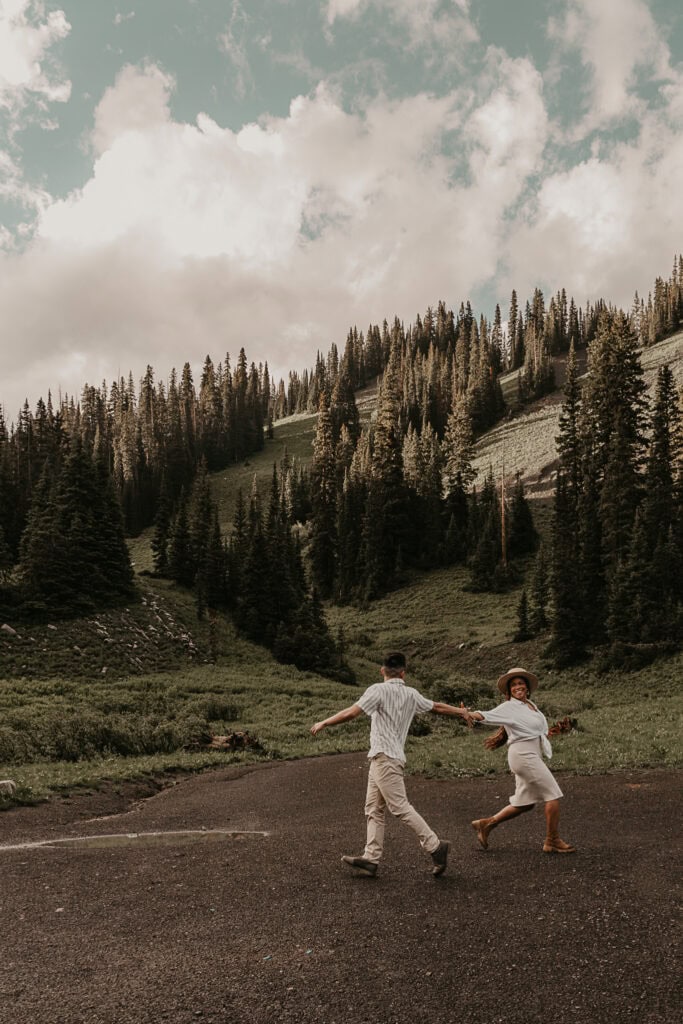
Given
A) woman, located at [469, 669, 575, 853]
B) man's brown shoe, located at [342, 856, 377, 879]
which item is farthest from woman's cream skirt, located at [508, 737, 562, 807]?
man's brown shoe, located at [342, 856, 377, 879]

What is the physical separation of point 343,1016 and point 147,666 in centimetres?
3496

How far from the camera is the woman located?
8.38m

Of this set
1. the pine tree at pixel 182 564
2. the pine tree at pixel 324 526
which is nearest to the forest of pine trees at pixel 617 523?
the pine tree at pixel 182 564

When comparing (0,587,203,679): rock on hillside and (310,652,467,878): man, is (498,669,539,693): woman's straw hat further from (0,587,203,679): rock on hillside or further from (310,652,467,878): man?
(0,587,203,679): rock on hillside

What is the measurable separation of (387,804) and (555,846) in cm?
237

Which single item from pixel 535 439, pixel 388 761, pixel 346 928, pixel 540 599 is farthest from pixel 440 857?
pixel 535 439

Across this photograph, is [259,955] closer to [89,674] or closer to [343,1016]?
[343,1016]

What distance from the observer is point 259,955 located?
562 centimetres

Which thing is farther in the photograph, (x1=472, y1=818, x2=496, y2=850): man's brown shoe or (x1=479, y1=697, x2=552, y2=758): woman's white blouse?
(x1=472, y1=818, x2=496, y2=850): man's brown shoe

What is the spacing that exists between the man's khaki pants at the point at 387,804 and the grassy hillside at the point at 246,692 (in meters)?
8.49

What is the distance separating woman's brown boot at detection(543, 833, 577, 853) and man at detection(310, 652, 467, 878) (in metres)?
1.64

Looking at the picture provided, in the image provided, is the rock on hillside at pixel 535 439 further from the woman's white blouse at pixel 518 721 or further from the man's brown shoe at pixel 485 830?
the man's brown shoe at pixel 485 830

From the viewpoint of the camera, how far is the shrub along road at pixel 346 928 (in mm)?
4723

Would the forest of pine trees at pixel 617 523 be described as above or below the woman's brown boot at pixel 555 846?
above
